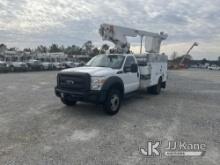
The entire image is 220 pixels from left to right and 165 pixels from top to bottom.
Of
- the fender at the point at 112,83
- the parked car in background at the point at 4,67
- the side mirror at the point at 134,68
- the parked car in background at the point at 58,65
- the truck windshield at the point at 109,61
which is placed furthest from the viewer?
the parked car in background at the point at 58,65

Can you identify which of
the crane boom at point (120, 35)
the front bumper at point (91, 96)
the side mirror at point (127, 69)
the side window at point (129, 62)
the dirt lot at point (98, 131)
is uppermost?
the crane boom at point (120, 35)

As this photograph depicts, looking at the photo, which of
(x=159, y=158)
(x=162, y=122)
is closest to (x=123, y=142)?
(x=159, y=158)

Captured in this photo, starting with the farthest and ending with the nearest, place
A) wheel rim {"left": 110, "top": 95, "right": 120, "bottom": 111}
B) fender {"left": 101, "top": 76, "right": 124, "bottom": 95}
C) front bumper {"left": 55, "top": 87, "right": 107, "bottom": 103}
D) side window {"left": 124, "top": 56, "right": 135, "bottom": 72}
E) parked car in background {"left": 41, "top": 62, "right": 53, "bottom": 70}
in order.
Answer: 1. parked car in background {"left": 41, "top": 62, "right": 53, "bottom": 70}
2. side window {"left": 124, "top": 56, "right": 135, "bottom": 72}
3. wheel rim {"left": 110, "top": 95, "right": 120, "bottom": 111}
4. fender {"left": 101, "top": 76, "right": 124, "bottom": 95}
5. front bumper {"left": 55, "top": 87, "right": 107, "bottom": 103}

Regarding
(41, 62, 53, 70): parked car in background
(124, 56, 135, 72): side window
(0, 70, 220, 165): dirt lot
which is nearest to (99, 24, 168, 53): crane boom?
(124, 56, 135, 72): side window

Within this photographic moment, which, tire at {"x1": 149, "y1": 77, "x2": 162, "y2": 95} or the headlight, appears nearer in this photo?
the headlight

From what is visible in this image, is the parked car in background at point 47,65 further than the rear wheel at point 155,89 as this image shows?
Yes

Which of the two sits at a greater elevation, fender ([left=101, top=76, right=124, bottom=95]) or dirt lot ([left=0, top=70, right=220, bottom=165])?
fender ([left=101, top=76, right=124, bottom=95])

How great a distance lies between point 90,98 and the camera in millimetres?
6945

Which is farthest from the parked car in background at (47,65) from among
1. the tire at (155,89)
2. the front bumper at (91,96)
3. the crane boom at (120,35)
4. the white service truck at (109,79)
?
the front bumper at (91,96)

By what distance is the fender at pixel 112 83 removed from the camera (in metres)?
7.08

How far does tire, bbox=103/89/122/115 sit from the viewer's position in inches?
285

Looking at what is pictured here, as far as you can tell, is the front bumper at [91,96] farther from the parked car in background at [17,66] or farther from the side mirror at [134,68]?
the parked car in background at [17,66]

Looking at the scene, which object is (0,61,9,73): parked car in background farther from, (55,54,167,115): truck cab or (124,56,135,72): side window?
(124,56,135,72): side window

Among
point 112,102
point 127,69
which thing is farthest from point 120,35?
point 112,102
